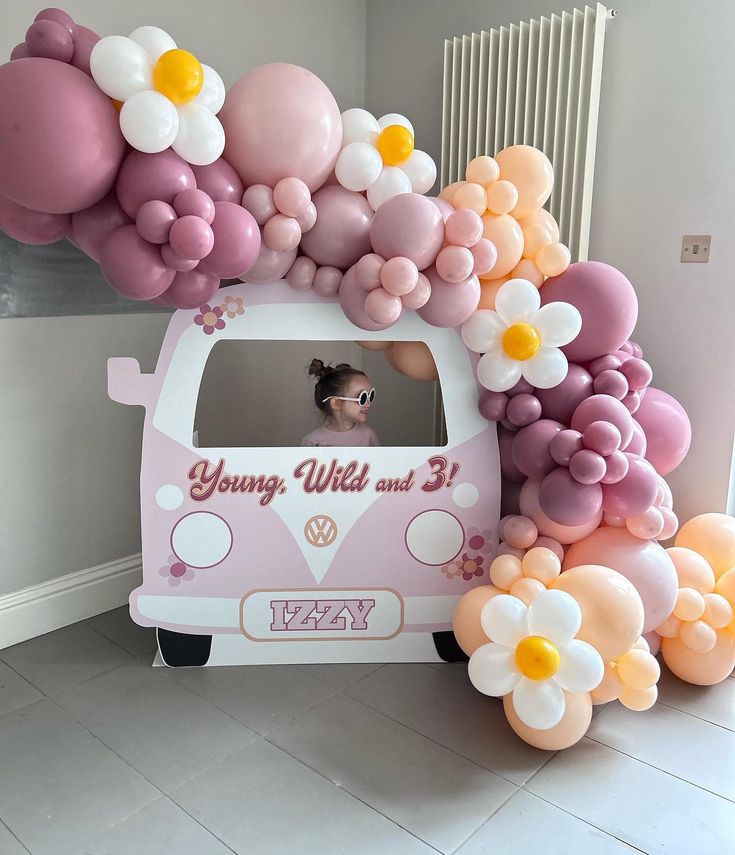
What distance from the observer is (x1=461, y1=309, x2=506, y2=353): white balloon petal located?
189 cm

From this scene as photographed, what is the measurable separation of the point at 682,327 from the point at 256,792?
179 centimetres

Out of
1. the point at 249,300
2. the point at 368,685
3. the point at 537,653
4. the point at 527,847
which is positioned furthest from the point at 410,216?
the point at 527,847

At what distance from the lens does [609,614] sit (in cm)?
168

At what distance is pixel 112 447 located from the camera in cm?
247

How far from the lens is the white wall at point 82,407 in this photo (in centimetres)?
221

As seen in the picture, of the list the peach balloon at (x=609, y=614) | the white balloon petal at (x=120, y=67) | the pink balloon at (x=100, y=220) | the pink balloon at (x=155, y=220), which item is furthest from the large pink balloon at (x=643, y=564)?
the white balloon petal at (x=120, y=67)

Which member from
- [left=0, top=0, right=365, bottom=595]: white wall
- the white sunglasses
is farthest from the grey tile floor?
the white sunglasses

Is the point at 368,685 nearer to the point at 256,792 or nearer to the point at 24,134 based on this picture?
the point at 256,792

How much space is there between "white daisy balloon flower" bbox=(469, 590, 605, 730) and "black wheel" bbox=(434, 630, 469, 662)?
18.1 inches

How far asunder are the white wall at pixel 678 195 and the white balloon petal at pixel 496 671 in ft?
3.46

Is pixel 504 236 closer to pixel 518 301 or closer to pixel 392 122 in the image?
pixel 518 301

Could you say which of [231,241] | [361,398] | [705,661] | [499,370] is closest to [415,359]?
[361,398]

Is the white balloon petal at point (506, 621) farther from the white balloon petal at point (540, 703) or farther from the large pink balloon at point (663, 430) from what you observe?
the large pink balloon at point (663, 430)

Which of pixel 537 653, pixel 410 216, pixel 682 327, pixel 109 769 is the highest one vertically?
pixel 410 216
